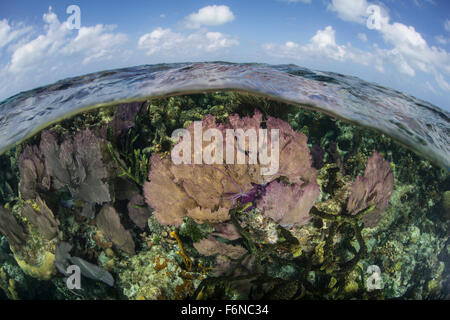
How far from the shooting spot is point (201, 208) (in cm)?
268

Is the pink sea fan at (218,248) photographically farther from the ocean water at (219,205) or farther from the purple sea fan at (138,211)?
the purple sea fan at (138,211)

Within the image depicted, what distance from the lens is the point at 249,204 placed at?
8.97 feet

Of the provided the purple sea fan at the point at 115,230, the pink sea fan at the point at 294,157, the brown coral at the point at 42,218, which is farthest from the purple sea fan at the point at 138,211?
the pink sea fan at the point at 294,157

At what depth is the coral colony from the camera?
266cm

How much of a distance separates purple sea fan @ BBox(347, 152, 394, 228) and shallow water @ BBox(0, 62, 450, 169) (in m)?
0.77

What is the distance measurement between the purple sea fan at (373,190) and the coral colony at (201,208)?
20 mm

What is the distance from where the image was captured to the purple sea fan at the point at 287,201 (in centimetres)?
257

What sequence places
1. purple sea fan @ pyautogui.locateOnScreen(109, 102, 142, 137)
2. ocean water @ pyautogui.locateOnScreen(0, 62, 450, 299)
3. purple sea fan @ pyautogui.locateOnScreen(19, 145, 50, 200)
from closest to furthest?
Answer: ocean water @ pyautogui.locateOnScreen(0, 62, 450, 299) < purple sea fan @ pyautogui.locateOnScreen(109, 102, 142, 137) < purple sea fan @ pyautogui.locateOnScreen(19, 145, 50, 200)

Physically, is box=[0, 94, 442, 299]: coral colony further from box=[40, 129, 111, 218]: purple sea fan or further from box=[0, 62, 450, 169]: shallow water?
box=[0, 62, 450, 169]: shallow water

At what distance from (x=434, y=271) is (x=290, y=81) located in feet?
13.8

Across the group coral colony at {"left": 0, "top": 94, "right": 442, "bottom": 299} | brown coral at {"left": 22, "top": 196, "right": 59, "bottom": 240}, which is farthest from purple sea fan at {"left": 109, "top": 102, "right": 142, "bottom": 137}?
brown coral at {"left": 22, "top": 196, "right": 59, "bottom": 240}

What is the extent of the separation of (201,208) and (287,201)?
3.51 feet

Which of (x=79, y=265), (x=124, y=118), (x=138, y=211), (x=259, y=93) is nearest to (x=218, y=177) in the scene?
(x=138, y=211)

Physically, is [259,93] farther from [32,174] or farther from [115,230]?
[32,174]
